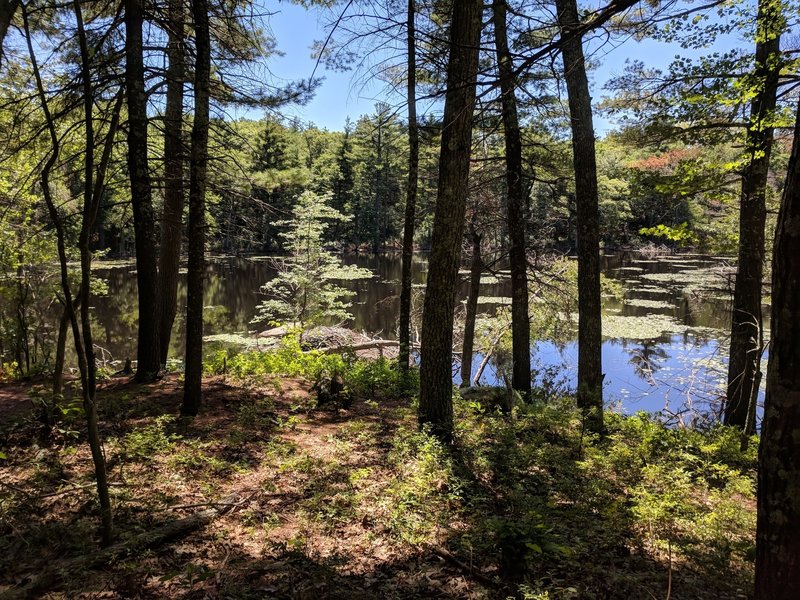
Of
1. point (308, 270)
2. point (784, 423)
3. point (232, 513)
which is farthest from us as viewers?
point (308, 270)

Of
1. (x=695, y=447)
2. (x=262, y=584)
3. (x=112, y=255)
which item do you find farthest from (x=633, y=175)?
(x=112, y=255)

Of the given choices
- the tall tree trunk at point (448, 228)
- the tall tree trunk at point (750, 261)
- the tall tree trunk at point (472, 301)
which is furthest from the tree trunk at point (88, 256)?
the tall tree trunk at point (472, 301)

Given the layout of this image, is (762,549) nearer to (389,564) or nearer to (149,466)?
(389,564)

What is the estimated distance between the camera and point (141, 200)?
6344 millimetres

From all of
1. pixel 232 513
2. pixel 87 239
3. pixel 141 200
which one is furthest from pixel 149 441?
pixel 141 200

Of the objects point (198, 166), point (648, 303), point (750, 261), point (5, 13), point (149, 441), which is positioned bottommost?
point (149, 441)

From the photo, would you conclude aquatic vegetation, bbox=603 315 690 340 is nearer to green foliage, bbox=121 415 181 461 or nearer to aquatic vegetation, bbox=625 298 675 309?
aquatic vegetation, bbox=625 298 675 309

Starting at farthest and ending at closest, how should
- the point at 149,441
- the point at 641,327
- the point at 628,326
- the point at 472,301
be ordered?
1. the point at 628,326
2. the point at 641,327
3. the point at 472,301
4. the point at 149,441

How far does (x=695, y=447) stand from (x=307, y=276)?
39.2 ft

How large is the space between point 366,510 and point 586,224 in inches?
188

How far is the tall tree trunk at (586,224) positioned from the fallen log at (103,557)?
4.88 meters

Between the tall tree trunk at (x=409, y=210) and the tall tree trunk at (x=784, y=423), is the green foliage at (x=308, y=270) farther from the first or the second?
the tall tree trunk at (x=784, y=423)

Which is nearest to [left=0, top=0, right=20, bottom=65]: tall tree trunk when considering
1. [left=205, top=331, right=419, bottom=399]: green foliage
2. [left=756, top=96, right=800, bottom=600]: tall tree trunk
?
[left=205, top=331, right=419, bottom=399]: green foliage

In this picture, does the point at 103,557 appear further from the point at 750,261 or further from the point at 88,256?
the point at 750,261
